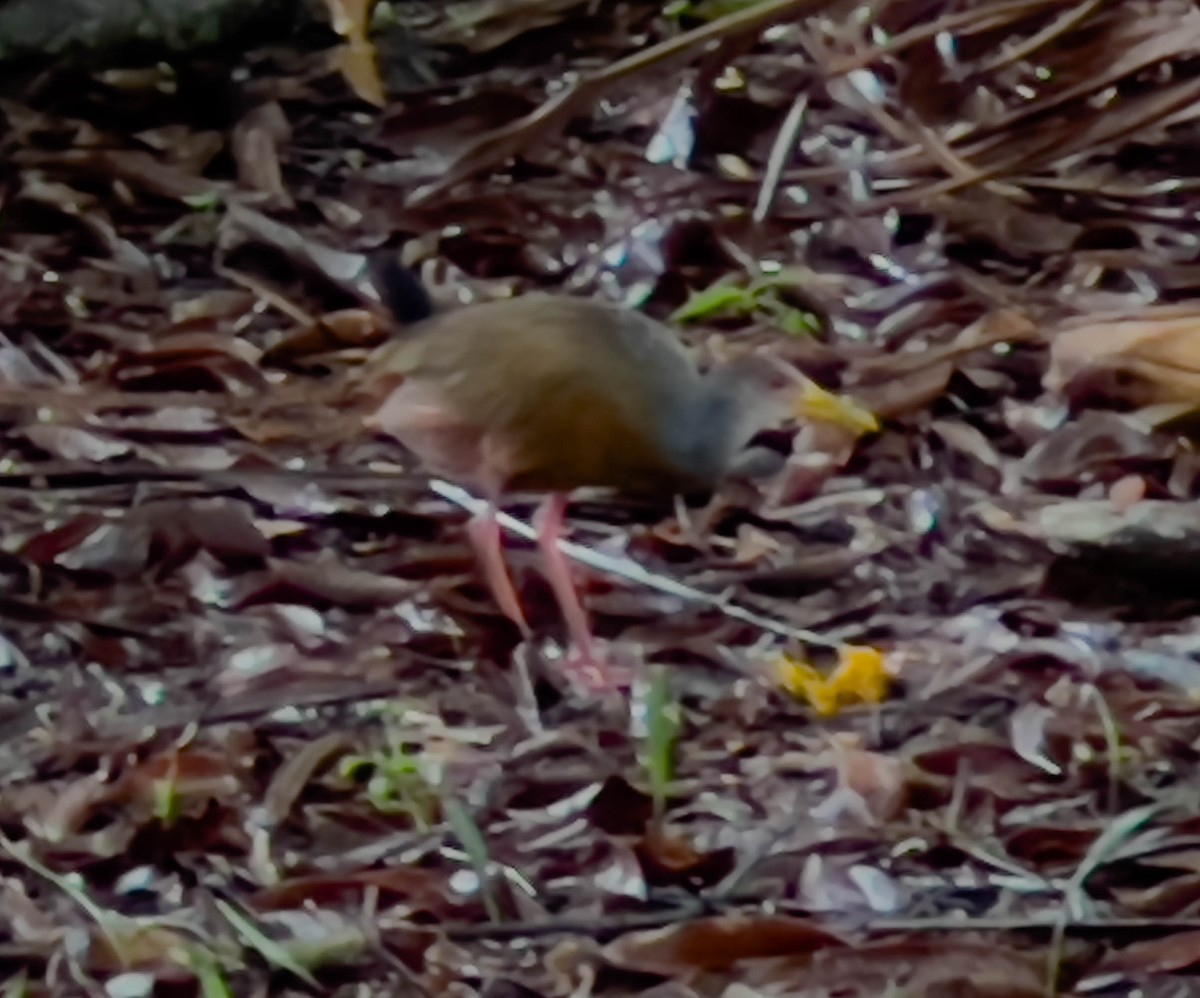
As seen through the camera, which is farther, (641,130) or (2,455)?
(641,130)

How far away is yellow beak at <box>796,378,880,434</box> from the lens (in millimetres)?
2650

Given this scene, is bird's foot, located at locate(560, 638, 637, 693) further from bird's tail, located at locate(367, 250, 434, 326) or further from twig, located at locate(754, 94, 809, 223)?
twig, located at locate(754, 94, 809, 223)

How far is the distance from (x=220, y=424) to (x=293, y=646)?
56 cm

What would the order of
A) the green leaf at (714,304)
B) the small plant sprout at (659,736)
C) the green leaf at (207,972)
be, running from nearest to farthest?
1. the green leaf at (207,972)
2. the small plant sprout at (659,736)
3. the green leaf at (714,304)

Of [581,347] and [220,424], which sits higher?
[581,347]

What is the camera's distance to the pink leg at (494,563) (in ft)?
8.30

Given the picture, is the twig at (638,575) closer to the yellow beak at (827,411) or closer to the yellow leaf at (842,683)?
the yellow leaf at (842,683)

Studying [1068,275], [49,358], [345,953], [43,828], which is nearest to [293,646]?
[43,828]

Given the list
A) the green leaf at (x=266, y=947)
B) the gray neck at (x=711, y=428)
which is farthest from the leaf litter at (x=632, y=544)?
the gray neck at (x=711, y=428)

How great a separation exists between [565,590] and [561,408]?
0.21m

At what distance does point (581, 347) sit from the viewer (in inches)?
99.2

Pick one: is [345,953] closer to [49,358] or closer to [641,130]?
[49,358]

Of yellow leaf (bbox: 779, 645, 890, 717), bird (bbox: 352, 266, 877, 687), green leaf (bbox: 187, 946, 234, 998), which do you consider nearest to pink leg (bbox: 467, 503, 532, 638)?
bird (bbox: 352, 266, 877, 687)

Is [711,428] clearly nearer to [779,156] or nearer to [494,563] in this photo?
[494,563]
